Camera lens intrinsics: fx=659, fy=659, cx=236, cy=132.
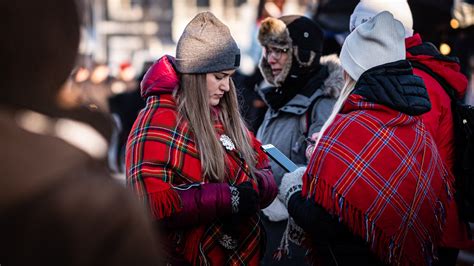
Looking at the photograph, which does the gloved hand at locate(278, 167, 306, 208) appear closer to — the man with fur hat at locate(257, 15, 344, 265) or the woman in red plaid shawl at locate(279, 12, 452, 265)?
the woman in red plaid shawl at locate(279, 12, 452, 265)

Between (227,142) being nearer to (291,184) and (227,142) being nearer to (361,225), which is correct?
(291,184)

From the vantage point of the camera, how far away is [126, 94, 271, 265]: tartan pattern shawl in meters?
2.68

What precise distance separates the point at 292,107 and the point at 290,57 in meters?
0.40

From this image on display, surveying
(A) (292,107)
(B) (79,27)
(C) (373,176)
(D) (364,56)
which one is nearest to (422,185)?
(C) (373,176)

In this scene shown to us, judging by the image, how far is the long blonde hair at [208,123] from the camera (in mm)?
2818

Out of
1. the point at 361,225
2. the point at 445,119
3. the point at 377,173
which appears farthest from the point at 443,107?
the point at 361,225

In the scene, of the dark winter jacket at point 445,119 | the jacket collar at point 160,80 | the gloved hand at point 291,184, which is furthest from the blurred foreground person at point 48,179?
the dark winter jacket at point 445,119

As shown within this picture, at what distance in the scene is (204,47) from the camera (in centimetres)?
287

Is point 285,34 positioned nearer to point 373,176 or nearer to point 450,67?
point 450,67

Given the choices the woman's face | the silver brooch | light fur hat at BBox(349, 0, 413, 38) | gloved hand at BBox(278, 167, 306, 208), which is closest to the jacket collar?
the woman's face

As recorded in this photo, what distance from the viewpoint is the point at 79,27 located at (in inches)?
46.8

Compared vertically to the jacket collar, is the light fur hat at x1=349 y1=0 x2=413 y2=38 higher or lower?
higher

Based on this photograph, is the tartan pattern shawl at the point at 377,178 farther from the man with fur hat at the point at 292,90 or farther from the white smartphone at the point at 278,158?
the man with fur hat at the point at 292,90

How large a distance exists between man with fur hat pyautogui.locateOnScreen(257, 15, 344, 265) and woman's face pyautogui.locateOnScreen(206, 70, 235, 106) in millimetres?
773
